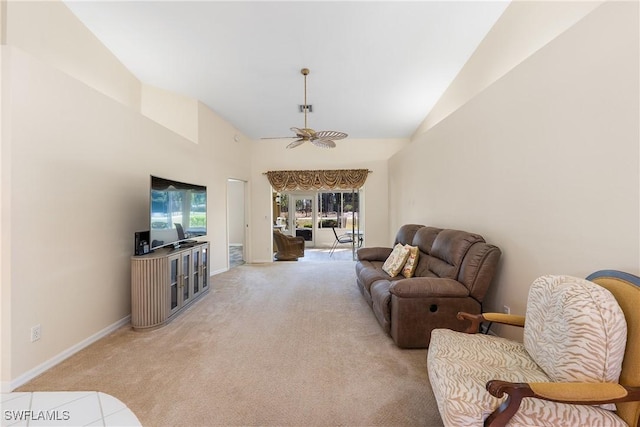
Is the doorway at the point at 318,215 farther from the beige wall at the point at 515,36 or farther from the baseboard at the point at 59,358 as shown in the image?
the baseboard at the point at 59,358

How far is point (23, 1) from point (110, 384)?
11.2 feet

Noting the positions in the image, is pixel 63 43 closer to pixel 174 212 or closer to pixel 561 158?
pixel 174 212

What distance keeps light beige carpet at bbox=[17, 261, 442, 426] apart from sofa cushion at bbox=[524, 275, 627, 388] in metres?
0.79

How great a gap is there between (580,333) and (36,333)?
3577mm

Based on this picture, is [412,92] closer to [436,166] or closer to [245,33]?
[436,166]

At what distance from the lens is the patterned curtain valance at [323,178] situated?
21.1 ft

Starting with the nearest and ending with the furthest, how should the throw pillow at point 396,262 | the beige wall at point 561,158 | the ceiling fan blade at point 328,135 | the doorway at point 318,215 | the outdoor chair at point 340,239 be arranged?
the beige wall at point 561,158, the throw pillow at point 396,262, the ceiling fan blade at point 328,135, the outdoor chair at point 340,239, the doorway at point 318,215

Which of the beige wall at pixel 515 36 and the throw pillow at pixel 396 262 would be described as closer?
the beige wall at pixel 515 36

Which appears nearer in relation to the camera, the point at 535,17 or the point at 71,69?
the point at 535,17

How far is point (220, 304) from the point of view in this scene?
3572 mm

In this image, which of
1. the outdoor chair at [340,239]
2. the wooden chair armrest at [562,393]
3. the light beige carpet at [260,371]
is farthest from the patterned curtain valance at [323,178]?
the wooden chair armrest at [562,393]

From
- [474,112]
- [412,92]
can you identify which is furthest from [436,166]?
[412,92]

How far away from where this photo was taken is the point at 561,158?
1.80 meters

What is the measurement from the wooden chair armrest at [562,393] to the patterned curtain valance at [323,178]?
219 inches
